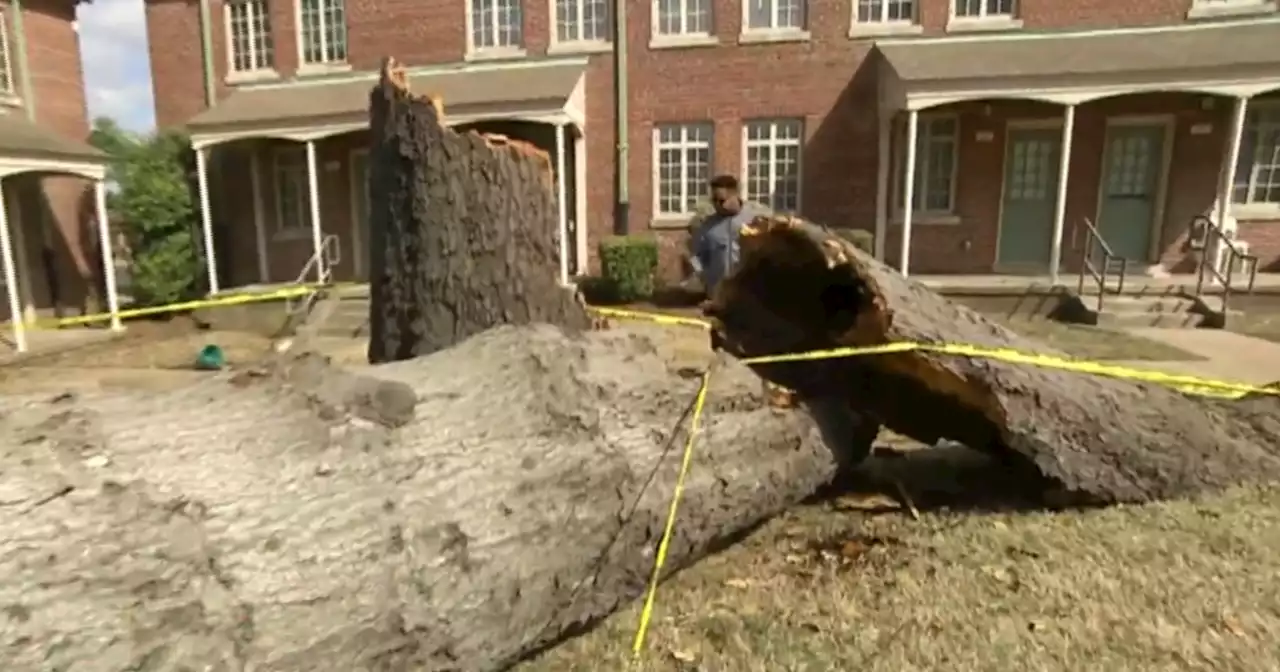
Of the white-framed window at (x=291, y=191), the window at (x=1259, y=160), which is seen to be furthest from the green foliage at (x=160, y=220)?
the window at (x=1259, y=160)

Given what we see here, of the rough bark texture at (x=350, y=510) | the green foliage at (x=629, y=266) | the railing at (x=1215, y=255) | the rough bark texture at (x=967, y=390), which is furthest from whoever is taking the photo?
the green foliage at (x=629, y=266)

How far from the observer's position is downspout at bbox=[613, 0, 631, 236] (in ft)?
50.1

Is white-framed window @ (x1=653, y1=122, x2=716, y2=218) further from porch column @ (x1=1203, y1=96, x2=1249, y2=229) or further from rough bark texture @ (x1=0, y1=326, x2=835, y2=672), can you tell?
rough bark texture @ (x1=0, y1=326, x2=835, y2=672)

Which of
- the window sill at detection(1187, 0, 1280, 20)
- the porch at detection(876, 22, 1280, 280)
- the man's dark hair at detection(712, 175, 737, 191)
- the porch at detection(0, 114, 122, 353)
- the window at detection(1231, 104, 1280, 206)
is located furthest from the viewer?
the window sill at detection(1187, 0, 1280, 20)

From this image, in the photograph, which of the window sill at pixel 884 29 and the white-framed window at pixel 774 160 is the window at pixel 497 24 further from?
the window sill at pixel 884 29

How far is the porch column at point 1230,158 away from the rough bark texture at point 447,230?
1302cm

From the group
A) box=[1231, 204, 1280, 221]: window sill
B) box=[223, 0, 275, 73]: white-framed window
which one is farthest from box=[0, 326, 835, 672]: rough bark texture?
box=[223, 0, 275, 73]: white-framed window

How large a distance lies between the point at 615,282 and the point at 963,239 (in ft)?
21.7

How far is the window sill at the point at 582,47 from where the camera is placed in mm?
15578

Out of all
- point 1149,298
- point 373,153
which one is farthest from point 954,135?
point 373,153

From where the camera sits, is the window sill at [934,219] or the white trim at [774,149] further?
the white trim at [774,149]

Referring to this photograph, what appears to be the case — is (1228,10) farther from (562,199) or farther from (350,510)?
(350,510)

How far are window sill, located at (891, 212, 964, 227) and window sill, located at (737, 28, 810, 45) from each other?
3.88m

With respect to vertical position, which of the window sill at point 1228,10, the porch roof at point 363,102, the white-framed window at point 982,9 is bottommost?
the porch roof at point 363,102
